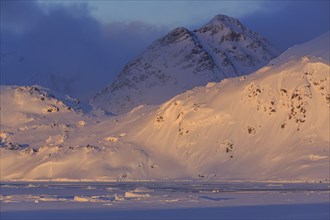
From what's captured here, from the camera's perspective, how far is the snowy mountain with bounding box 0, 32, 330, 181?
447 feet

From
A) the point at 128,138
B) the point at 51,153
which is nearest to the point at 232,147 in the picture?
the point at 128,138

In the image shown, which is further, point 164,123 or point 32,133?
point 32,133

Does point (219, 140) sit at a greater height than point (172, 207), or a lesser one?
greater

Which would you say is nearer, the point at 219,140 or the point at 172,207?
the point at 172,207

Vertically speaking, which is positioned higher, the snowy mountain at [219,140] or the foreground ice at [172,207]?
the snowy mountain at [219,140]

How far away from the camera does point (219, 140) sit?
149625 mm

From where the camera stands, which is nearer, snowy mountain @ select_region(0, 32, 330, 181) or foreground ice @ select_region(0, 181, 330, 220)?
foreground ice @ select_region(0, 181, 330, 220)

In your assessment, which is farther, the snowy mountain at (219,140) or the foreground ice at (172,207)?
the snowy mountain at (219,140)

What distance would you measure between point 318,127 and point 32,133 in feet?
249

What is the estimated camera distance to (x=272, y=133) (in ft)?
475

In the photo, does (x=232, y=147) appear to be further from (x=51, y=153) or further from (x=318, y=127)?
(x=51, y=153)

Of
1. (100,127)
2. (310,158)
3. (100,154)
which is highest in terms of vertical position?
(100,127)

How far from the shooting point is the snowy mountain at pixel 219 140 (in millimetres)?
136375

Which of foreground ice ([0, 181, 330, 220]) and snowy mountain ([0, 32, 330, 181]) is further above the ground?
snowy mountain ([0, 32, 330, 181])
